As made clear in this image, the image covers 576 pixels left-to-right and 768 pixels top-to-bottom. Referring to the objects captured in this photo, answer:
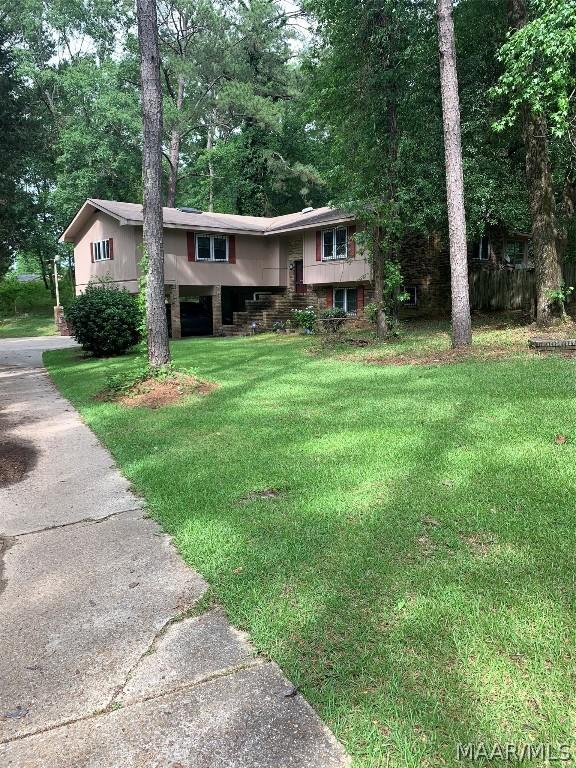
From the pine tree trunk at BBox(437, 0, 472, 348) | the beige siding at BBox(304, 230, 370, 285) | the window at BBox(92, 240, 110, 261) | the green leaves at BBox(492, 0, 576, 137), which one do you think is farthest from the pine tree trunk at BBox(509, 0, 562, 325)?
the window at BBox(92, 240, 110, 261)

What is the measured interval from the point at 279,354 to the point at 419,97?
8365mm

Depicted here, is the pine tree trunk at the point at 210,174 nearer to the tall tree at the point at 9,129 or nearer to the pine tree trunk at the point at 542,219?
the tall tree at the point at 9,129

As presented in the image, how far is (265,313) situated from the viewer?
2214 cm

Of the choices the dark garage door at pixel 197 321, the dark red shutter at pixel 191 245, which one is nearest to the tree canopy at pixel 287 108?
the dark red shutter at pixel 191 245

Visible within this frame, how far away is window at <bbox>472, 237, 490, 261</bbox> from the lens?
2291 centimetres

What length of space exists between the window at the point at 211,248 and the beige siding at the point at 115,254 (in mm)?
2606

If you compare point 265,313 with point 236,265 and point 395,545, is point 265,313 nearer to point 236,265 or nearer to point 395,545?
point 236,265

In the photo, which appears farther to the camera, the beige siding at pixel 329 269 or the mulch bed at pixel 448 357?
the beige siding at pixel 329 269

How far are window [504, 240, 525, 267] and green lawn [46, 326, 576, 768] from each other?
21614mm

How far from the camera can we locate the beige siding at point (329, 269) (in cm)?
1983

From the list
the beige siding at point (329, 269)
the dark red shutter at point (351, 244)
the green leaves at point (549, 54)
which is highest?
the green leaves at point (549, 54)

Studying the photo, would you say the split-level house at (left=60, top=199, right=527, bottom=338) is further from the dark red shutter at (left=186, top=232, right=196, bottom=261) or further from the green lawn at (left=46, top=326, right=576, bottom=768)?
the green lawn at (left=46, top=326, right=576, bottom=768)

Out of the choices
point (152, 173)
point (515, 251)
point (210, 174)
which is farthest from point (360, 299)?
point (210, 174)

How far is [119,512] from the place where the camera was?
4219 mm
